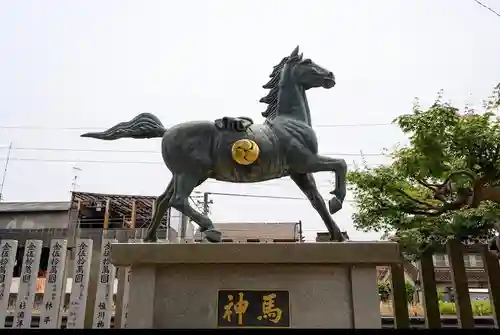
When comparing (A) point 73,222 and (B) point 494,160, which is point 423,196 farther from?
(A) point 73,222

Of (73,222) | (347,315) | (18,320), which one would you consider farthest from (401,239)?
(73,222)

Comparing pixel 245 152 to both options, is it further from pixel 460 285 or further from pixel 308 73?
pixel 460 285

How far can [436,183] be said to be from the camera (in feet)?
22.7

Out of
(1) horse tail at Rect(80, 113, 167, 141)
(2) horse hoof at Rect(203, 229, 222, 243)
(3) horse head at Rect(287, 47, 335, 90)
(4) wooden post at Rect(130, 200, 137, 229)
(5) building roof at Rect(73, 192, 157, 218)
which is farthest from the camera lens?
(5) building roof at Rect(73, 192, 157, 218)

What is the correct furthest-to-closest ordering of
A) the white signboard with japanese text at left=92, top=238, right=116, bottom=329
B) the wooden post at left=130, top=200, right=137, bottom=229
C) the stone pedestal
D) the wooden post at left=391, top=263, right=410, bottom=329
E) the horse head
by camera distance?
the wooden post at left=130, top=200, right=137, bottom=229 < the white signboard with japanese text at left=92, top=238, right=116, bottom=329 < the wooden post at left=391, top=263, right=410, bottom=329 < the horse head < the stone pedestal

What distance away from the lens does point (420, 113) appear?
597 cm

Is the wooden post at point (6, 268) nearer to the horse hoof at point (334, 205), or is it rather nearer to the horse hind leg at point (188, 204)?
the horse hind leg at point (188, 204)

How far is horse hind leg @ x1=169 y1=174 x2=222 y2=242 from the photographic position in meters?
3.48

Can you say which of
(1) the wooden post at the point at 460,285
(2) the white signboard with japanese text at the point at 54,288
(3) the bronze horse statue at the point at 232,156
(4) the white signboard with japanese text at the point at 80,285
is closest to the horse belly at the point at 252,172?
(3) the bronze horse statue at the point at 232,156

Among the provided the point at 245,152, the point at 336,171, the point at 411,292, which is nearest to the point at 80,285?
the point at 245,152

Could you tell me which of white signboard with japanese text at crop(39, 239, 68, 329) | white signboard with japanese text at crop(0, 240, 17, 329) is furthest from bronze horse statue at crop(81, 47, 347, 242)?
white signboard with japanese text at crop(0, 240, 17, 329)

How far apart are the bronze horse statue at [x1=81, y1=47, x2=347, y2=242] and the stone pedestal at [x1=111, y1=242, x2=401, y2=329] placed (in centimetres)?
40

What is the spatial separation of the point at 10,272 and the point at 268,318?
5851 mm

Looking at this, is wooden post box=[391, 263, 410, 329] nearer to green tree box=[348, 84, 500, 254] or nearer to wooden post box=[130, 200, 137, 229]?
green tree box=[348, 84, 500, 254]
